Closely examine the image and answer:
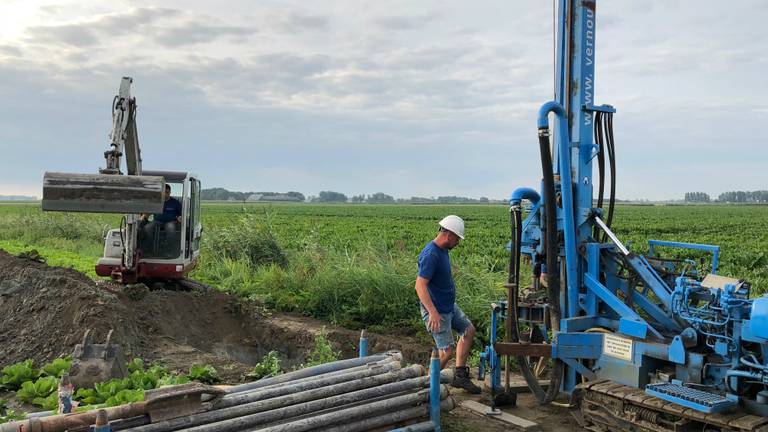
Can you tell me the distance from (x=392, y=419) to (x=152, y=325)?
20.1 ft

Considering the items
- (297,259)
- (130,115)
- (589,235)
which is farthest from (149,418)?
(297,259)

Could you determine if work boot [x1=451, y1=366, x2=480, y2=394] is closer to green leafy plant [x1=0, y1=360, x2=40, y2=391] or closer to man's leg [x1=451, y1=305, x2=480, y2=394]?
man's leg [x1=451, y1=305, x2=480, y2=394]

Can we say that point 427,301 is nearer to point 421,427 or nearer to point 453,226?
point 453,226

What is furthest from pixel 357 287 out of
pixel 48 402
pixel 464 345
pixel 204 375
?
pixel 48 402

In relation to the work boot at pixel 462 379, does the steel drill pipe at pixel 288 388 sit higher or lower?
higher

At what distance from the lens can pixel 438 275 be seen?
20.4 feet

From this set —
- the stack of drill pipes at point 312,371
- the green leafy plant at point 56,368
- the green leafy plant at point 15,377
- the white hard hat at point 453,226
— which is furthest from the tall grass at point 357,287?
the green leafy plant at point 15,377

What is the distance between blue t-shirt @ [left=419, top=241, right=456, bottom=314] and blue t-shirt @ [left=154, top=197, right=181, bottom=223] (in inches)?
279

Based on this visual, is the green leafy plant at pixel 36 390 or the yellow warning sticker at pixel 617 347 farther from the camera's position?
the green leafy plant at pixel 36 390

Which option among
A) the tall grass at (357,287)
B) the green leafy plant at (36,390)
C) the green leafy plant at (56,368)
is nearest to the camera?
the green leafy plant at (36,390)

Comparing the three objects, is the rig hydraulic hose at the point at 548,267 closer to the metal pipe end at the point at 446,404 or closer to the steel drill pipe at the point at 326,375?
the metal pipe end at the point at 446,404

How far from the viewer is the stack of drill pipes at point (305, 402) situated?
4.04 meters

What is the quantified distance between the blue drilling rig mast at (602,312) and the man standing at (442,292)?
1.08 ft

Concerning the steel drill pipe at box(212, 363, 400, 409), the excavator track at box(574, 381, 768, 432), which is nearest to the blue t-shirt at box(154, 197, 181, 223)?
the steel drill pipe at box(212, 363, 400, 409)
